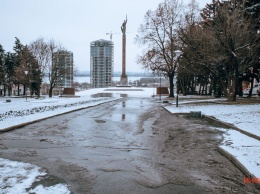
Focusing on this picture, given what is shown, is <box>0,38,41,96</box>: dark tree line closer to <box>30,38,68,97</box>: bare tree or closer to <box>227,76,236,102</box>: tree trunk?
<box>30,38,68,97</box>: bare tree

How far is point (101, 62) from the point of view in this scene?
138 metres

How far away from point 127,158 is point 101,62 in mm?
132857

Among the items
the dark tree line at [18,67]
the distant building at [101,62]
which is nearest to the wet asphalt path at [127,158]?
the dark tree line at [18,67]

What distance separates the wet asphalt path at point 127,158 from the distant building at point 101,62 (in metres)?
125

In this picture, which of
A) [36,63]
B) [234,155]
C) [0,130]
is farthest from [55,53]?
[234,155]

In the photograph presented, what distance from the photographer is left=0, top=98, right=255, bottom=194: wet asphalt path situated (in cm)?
502

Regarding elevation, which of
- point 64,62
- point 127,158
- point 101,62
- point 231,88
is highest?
point 101,62

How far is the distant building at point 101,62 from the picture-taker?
135m

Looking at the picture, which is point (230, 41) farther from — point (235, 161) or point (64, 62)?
point (64, 62)

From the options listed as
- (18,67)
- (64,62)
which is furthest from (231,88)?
(18,67)

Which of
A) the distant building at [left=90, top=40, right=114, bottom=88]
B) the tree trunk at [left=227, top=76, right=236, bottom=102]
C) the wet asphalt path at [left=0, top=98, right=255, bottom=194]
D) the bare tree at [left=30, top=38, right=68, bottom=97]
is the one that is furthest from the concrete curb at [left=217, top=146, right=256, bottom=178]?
the distant building at [left=90, top=40, right=114, bottom=88]

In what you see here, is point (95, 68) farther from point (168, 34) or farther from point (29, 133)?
point (29, 133)

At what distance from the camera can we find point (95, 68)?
5522 inches

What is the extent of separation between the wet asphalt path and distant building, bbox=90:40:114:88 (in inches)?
4907
